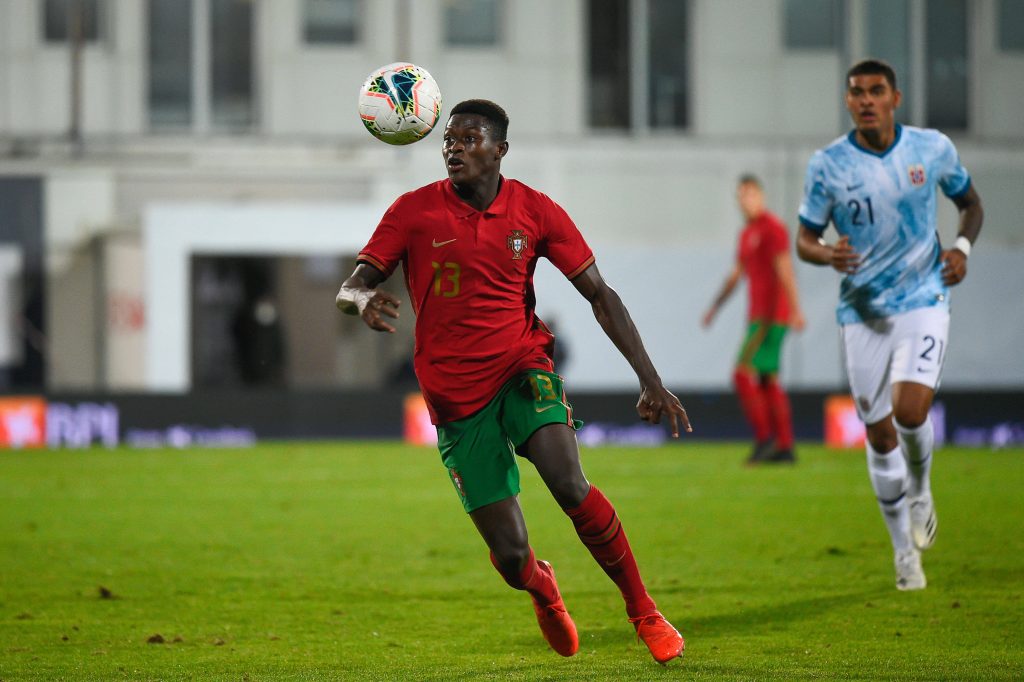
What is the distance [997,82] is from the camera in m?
22.2

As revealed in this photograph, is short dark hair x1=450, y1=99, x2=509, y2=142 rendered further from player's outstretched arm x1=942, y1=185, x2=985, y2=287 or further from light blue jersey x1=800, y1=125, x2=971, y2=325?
player's outstretched arm x1=942, y1=185, x2=985, y2=287

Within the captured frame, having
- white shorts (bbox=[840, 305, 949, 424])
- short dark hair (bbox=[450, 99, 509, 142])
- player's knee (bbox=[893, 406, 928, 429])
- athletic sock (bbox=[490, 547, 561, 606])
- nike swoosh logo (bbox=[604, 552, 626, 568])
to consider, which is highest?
short dark hair (bbox=[450, 99, 509, 142])

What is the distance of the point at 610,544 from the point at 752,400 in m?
8.74

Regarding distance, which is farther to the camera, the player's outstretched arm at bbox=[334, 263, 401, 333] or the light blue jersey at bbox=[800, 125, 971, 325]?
the light blue jersey at bbox=[800, 125, 971, 325]

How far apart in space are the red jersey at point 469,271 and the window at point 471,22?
652 inches

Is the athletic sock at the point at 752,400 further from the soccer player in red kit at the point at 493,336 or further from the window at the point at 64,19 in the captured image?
the window at the point at 64,19

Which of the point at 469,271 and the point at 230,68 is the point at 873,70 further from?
the point at 230,68

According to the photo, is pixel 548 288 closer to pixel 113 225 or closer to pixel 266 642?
pixel 113 225

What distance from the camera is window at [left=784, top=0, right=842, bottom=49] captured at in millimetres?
21656

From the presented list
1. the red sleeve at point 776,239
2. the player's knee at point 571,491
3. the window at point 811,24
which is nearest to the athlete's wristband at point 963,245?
the player's knee at point 571,491

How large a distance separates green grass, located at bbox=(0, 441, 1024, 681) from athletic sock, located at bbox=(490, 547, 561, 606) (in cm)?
24

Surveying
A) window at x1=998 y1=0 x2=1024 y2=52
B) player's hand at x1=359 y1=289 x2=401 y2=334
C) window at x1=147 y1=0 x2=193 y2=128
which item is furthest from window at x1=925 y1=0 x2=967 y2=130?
player's hand at x1=359 y1=289 x2=401 y2=334

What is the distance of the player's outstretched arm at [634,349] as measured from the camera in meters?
5.41

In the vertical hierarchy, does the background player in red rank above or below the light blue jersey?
below
